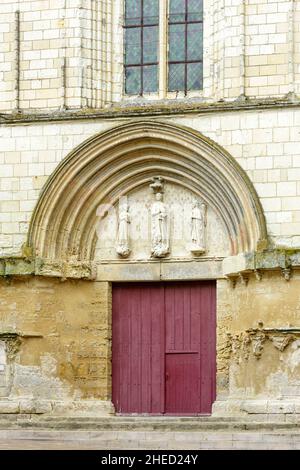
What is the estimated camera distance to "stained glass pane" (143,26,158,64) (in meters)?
24.5

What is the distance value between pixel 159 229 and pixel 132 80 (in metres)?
2.16

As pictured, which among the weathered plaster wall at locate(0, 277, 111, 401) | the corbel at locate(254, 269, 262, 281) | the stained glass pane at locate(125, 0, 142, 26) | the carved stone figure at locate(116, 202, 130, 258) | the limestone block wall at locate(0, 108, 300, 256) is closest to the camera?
the corbel at locate(254, 269, 262, 281)

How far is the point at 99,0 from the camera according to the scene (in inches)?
965

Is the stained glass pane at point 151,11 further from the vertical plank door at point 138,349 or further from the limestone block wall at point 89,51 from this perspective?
the vertical plank door at point 138,349

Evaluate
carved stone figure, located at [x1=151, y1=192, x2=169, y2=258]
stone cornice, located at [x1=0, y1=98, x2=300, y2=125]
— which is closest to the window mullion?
stone cornice, located at [x1=0, y1=98, x2=300, y2=125]

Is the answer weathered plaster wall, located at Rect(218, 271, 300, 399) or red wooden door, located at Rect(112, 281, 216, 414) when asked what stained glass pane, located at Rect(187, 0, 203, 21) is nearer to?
red wooden door, located at Rect(112, 281, 216, 414)

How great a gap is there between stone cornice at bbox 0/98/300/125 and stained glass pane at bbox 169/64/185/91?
27cm

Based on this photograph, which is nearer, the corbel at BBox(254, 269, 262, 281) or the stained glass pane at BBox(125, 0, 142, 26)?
the corbel at BBox(254, 269, 262, 281)

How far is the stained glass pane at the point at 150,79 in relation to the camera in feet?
80.2

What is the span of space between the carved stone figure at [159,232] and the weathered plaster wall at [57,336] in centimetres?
89

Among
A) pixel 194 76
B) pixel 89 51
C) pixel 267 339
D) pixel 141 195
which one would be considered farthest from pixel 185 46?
pixel 267 339

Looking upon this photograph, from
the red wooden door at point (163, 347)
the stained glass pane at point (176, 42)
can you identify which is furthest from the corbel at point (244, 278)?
the stained glass pane at point (176, 42)
